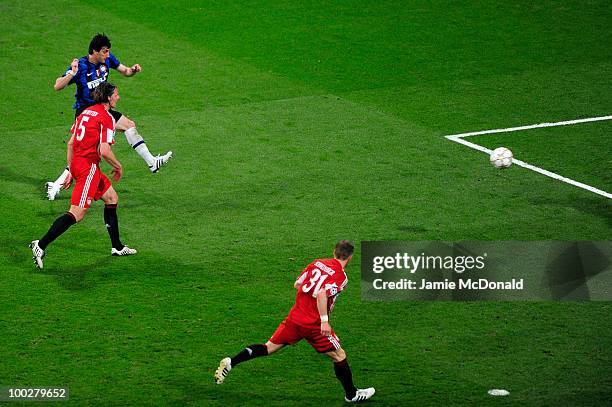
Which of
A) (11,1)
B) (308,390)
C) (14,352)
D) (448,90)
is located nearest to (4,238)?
(14,352)

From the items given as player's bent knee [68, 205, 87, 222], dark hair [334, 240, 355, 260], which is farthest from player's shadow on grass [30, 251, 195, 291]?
dark hair [334, 240, 355, 260]

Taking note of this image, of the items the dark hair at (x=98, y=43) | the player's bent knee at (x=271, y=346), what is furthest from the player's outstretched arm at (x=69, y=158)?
the player's bent knee at (x=271, y=346)

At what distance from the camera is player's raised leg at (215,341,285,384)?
11195 mm

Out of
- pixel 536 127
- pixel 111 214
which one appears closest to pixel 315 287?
pixel 111 214

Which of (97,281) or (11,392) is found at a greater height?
(97,281)

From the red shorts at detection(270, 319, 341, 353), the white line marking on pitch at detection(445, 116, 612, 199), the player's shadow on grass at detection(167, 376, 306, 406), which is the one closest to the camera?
the red shorts at detection(270, 319, 341, 353)

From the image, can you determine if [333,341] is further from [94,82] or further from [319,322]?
[94,82]

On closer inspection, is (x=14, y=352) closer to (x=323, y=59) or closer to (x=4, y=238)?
(x=4, y=238)

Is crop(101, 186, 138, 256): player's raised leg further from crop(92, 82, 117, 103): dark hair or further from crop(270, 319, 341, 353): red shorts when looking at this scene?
crop(270, 319, 341, 353): red shorts

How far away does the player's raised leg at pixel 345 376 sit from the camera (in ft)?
36.0

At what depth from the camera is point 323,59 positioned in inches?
908

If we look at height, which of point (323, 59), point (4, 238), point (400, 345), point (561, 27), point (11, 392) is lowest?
point (11, 392)

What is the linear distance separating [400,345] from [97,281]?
4084 millimetres

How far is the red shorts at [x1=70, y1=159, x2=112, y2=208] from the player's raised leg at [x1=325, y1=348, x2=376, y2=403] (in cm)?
467
